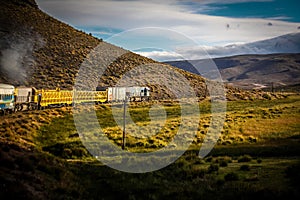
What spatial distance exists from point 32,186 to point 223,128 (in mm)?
28370

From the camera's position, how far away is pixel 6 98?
32.3 meters

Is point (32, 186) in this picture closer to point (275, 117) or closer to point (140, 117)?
point (140, 117)

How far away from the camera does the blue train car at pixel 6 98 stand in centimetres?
3112

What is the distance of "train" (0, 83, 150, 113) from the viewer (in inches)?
1292

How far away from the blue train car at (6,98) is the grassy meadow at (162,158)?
257 centimetres

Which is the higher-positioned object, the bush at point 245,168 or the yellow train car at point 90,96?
the yellow train car at point 90,96

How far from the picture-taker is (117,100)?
6075 centimetres

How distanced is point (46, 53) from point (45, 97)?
42.4m

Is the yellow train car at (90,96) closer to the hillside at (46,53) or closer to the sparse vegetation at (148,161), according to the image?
the sparse vegetation at (148,161)

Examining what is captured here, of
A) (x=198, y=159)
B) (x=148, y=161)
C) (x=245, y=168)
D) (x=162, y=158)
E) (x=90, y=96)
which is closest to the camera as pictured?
(x=245, y=168)

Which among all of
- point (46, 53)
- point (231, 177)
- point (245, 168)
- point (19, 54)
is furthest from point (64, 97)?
point (46, 53)

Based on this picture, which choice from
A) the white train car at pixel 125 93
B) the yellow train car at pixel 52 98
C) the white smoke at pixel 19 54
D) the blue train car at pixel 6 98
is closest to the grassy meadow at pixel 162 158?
the yellow train car at pixel 52 98

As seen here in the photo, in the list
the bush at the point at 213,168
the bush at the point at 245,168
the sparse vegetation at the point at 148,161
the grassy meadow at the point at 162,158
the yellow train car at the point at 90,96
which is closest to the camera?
the sparse vegetation at the point at 148,161

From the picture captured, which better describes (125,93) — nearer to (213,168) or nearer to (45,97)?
(45,97)
